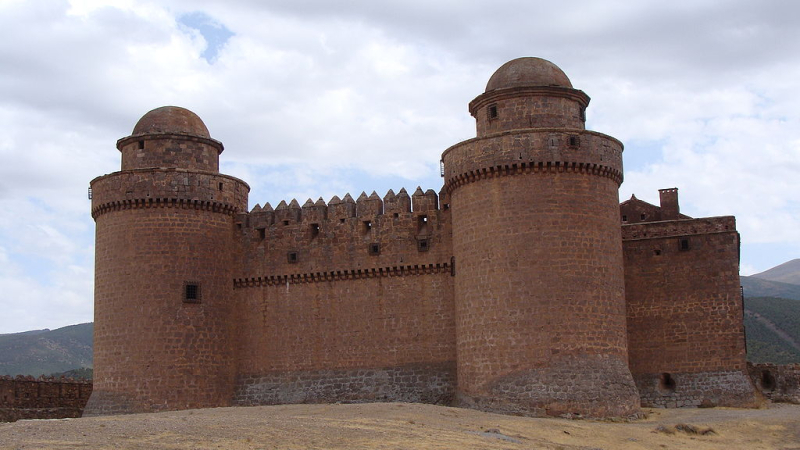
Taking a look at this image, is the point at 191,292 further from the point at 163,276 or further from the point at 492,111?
the point at 492,111

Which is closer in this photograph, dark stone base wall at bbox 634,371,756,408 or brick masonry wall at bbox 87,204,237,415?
dark stone base wall at bbox 634,371,756,408

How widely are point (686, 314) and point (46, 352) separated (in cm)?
10145

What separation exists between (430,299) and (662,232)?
23.0ft

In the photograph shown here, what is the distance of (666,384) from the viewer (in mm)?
26312

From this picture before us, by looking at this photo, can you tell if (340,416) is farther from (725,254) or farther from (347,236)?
(725,254)

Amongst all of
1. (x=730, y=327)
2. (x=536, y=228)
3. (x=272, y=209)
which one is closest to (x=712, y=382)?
(x=730, y=327)

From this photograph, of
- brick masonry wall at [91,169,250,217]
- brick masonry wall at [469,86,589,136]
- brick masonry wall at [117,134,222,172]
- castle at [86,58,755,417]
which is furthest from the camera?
brick masonry wall at [117,134,222,172]

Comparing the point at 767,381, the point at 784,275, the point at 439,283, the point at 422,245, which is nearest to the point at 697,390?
the point at 767,381

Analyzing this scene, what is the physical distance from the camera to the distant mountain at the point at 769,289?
5505 inches

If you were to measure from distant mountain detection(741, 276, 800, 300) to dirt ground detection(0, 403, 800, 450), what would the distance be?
12247 centimetres

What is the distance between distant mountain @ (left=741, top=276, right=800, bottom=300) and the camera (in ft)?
459

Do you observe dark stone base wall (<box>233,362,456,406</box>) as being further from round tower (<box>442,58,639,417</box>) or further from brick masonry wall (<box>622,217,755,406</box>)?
brick masonry wall (<box>622,217,755,406</box>)

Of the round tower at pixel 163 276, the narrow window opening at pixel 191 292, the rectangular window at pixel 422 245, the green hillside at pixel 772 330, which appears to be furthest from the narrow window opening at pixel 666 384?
the green hillside at pixel 772 330

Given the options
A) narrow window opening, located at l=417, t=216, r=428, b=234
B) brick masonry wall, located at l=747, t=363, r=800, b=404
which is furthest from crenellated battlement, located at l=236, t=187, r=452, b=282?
brick masonry wall, located at l=747, t=363, r=800, b=404
